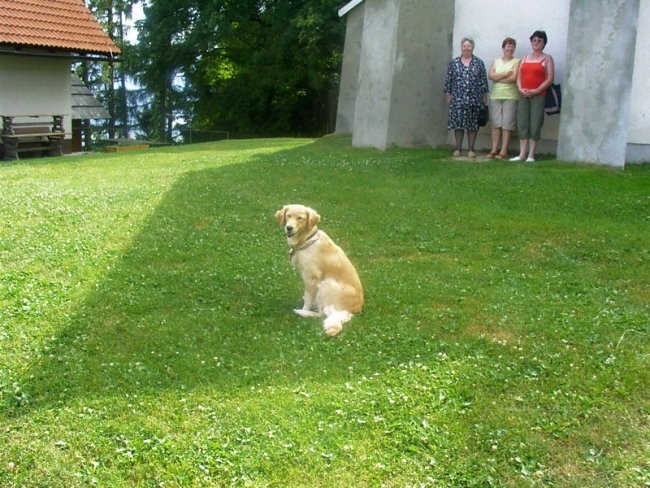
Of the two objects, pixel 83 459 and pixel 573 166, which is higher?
pixel 573 166

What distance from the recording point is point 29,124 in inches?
→ 942

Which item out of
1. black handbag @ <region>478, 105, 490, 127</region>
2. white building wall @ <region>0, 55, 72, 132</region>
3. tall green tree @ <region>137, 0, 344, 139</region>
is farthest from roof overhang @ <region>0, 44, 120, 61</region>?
black handbag @ <region>478, 105, 490, 127</region>

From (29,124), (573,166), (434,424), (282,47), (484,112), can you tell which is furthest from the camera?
(282,47)

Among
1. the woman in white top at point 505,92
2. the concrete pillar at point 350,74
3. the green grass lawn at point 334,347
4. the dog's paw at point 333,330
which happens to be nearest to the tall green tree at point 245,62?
the concrete pillar at point 350,74

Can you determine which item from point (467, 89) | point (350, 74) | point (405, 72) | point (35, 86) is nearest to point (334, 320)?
point (467, 89)

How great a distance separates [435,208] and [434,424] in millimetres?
6162

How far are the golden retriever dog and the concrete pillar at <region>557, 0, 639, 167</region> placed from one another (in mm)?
7909

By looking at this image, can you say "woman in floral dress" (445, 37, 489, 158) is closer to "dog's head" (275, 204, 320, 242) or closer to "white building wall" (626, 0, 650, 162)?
"white building wall" (626, 0, 650, 162)

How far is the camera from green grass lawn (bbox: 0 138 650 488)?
4469 mm

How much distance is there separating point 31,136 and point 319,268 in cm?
1864

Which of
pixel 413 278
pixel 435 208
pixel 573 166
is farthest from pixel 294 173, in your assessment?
pixel 413 278

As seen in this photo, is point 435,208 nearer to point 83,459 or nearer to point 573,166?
point 573,166

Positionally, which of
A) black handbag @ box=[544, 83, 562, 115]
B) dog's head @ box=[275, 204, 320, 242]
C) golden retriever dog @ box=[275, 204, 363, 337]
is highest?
black handbag @ box=[544, 83, 562, 115]

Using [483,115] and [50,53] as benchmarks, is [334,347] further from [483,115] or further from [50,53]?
[50,53]
